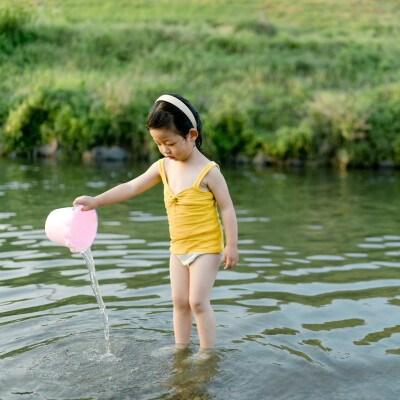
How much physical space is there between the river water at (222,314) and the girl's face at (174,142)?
1.40m


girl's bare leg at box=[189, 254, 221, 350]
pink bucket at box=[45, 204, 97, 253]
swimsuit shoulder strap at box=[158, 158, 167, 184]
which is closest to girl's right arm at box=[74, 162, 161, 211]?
swimsuit shoulder strap at box=[158, 158, 167, 184]

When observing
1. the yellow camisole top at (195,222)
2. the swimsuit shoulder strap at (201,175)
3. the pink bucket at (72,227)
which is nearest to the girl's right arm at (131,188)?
the pink bucket at (72,227)

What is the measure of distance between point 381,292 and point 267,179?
35.6 feet

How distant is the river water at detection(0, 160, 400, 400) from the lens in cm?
386

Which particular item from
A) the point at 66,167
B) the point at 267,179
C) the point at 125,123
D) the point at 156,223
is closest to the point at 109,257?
the point at 156,223

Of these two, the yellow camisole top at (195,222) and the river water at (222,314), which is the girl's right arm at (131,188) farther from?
the river water at (222,314)

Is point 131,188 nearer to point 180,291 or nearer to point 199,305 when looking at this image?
point 180,291

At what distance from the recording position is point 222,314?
527 centimetres

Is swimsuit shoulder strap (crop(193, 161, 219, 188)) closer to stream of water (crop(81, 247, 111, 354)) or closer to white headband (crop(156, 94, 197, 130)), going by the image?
white headband (crop(156, 94, 197, 130))

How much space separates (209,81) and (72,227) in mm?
22844

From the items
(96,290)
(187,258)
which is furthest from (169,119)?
(96,290)

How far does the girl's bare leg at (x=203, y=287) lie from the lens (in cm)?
416

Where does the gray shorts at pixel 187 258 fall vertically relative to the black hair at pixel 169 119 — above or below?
below

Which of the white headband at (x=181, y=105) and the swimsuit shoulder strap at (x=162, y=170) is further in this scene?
the swimsuit shoulder strap at (x=162, y=170)
